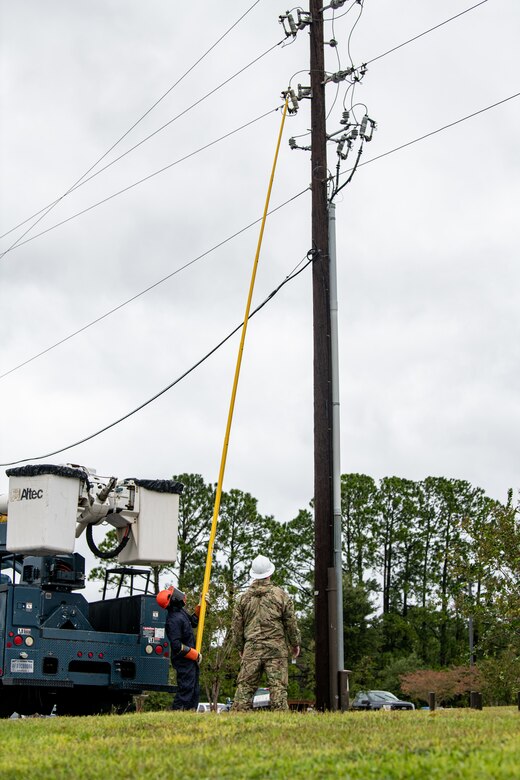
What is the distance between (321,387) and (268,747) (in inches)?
280

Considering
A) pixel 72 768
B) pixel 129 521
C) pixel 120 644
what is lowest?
pixel 72 768

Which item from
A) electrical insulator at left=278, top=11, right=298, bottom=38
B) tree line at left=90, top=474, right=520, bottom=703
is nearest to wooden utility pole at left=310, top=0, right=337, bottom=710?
electrical insulator at left=278, top=11, right=298, bottom=38

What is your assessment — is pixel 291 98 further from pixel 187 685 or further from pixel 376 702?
pixel 376 702

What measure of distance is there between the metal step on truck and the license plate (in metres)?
0.01

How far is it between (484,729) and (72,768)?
2985 mm

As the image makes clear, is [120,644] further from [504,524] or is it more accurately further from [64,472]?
[504,524]

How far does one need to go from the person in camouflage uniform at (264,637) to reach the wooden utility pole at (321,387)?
1674mm

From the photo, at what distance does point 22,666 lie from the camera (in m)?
13.3

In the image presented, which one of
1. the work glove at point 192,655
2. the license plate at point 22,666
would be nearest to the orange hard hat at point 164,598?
the work glove at point 192,655

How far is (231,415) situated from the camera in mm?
14570

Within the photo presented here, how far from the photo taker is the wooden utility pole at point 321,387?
1324 cm

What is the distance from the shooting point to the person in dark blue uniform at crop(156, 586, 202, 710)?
1234 cm

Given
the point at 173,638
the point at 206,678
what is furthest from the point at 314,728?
the point at 206,678

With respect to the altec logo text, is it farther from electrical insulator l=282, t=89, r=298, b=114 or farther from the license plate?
electrical insulator l=282, t=89, r=298, b=114
